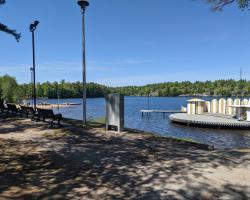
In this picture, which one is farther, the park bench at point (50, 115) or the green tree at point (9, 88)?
the green tree at point (9, 88)

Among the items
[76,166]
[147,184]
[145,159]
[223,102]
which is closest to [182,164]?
[145,159]

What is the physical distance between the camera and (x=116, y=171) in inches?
280

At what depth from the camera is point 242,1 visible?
10859 millimetres

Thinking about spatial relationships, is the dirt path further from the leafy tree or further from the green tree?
the green tree

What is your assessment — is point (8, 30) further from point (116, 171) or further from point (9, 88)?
point (9, 88)

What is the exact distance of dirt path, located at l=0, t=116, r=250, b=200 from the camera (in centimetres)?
574

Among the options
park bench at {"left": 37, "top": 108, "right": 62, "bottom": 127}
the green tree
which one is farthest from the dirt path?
the green tree

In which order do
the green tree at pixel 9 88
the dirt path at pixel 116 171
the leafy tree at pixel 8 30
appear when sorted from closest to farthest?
1. the dirt path at pixel 116 171
2. the leafy tree at pixel 8 30
3. the green tree at pixel 9 88

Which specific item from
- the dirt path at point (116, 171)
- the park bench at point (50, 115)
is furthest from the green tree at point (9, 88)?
the dirt path at point (116, 171)

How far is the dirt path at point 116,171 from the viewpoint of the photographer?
5.74 meters

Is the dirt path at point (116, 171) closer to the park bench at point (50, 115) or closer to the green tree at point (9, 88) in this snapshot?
the park bench at point (50, 115)

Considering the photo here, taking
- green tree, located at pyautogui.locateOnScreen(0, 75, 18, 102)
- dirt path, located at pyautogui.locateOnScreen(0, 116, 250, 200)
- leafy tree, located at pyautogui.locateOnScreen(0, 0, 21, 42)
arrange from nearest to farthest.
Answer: dirt path, located at pyautogui.locateOnScreen(0, 116, 250, 200) → leafy tree, located at pyautogui.locateOnScreen(0, 0, 21, 42) → green tree, located at pyautogui.locateOnScreen(0, 75, 18, 102)

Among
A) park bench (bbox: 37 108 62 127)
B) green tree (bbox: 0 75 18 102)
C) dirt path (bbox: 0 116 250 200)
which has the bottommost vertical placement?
dirt path (bbox: 0 116 250 200)

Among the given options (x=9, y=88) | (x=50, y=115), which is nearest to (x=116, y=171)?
(x=50, y=115)
